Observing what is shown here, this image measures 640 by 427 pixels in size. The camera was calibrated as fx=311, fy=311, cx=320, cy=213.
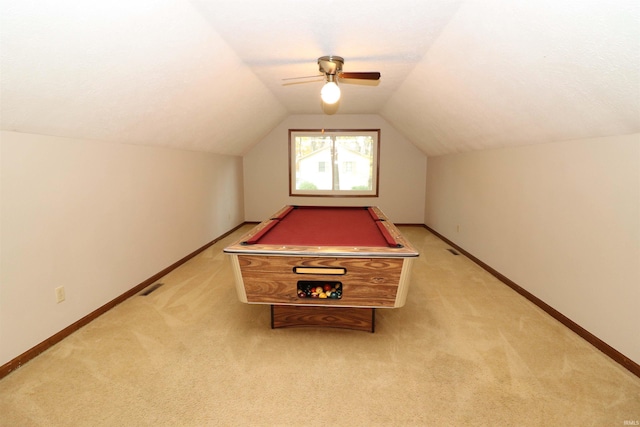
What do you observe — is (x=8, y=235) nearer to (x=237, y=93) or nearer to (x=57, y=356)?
(x=57, y=356)

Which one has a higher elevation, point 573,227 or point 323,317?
point 573,227

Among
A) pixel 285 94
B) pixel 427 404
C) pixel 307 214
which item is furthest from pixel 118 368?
pixel 285 94

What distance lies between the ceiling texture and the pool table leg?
75.3 inches

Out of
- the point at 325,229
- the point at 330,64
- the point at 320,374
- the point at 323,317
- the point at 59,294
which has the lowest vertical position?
the point at 320,374

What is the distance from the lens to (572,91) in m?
1.90

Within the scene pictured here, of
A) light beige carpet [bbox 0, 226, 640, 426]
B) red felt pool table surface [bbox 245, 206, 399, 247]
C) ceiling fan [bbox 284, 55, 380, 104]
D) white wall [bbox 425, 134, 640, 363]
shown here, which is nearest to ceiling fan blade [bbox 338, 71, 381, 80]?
ceiling fan [bbox 284, 55, 380, 104]

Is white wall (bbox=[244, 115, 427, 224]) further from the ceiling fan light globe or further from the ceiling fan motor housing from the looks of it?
the ceiling fan light globe

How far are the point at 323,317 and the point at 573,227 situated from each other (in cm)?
205

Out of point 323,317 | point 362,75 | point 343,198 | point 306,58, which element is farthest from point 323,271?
point 343,198

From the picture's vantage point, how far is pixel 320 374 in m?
1.88

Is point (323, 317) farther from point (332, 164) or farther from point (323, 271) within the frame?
point (332, 164)

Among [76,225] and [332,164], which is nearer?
[76,225]

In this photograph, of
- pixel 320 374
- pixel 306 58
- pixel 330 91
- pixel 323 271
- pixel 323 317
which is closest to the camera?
pixel 320 374

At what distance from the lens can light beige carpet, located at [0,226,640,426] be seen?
1.56m
